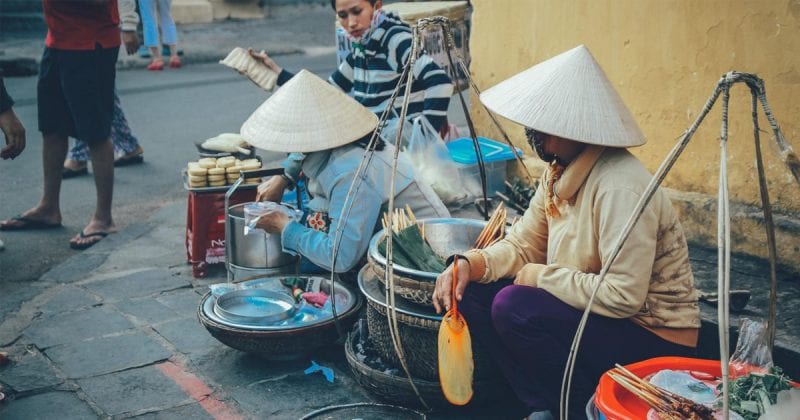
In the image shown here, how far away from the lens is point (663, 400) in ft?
7.84

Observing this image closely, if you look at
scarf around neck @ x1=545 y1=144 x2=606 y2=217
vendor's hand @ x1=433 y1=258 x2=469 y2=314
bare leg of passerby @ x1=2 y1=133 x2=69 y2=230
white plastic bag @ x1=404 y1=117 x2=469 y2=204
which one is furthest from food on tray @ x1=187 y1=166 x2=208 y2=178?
scarf around neck @ x1=545 y1=144 x2=606 y2=217

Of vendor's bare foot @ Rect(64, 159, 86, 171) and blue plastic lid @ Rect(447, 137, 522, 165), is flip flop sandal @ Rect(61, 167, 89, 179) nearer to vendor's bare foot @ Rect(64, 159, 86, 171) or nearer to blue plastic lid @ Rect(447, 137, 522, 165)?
vendor's bare foot @ Rect(64, 159, 86, 171)

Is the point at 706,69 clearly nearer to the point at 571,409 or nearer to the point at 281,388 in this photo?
the point at 571,409

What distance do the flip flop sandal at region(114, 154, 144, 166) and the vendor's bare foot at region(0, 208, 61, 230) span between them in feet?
4.80

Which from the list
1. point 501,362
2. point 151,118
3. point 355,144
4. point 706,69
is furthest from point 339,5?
point 151,118

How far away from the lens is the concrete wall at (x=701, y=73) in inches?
156

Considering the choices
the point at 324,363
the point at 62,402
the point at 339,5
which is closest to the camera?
the point at 62,402

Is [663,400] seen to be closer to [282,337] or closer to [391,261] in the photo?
[391,261]

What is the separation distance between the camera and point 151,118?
28.7ft

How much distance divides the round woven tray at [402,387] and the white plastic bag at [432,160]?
1.63 m

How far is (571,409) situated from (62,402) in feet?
6.64

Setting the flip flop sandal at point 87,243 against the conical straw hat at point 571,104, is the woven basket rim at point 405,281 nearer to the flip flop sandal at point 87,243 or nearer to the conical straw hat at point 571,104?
the conical straw hat at point 571,104

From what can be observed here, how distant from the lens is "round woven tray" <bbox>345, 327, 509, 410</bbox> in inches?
129

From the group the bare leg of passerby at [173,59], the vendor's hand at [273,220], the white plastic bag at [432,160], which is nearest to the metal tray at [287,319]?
the vendor's hand at [273,220]
